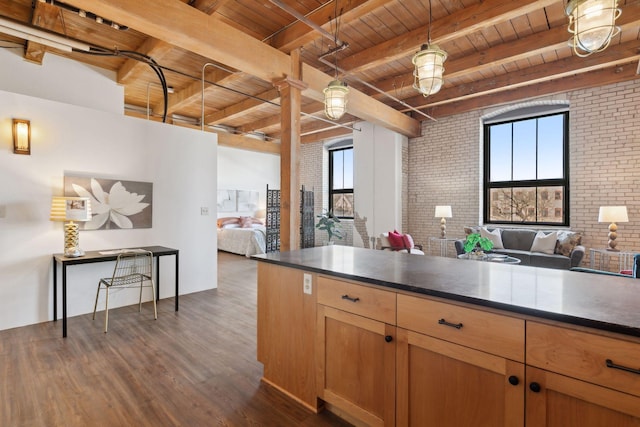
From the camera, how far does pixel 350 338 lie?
1879mm

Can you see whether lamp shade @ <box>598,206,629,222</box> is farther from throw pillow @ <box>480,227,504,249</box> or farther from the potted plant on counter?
the potted plant on counter

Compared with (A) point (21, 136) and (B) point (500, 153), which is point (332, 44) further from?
(B) point (500, 153)

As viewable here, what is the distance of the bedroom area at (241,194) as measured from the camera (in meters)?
8.72

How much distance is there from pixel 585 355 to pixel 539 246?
559 centimetres

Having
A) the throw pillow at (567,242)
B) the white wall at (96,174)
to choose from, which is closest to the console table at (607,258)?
the throw pillow at (567,242)

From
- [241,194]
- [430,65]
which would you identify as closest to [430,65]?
[430,65]

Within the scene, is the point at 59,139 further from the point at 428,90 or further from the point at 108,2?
the point at 428,90

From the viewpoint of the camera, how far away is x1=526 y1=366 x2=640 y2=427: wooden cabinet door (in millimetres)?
1081

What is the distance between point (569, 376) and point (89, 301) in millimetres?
4798

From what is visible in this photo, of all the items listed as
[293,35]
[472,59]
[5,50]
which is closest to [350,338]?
[293,35]

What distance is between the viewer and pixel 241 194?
1020 cm

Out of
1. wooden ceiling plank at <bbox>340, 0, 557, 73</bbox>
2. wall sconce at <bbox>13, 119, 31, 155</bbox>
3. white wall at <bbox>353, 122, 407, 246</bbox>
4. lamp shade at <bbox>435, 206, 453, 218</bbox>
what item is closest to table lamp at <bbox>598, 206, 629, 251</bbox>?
lamp shade at <bbox>435, 206, 453, 218</bbox>

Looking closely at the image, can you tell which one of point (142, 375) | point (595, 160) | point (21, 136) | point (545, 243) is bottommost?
point (142, 375)

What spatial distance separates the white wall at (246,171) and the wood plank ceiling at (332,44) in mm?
2937
